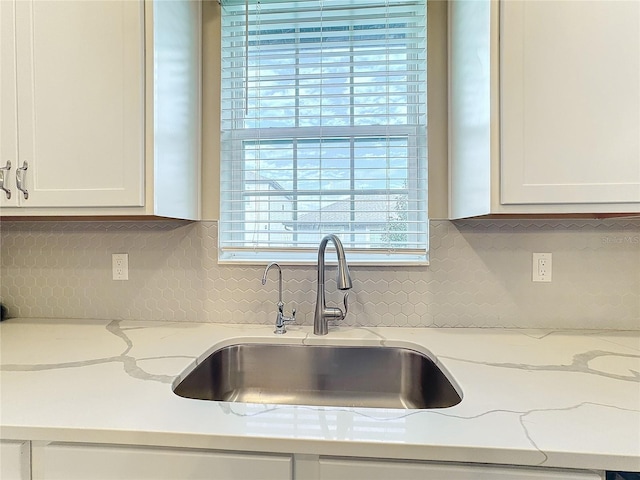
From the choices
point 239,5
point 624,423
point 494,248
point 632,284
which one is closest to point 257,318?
point 494,248

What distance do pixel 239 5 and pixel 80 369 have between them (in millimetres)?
1469

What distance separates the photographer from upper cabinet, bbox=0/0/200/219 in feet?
3.59

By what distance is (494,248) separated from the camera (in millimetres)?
1340

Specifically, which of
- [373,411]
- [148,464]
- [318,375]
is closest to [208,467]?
[148,464]

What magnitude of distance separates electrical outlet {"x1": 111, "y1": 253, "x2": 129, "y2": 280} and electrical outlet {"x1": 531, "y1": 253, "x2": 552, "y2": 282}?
164 centimetres

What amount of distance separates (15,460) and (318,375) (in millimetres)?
803

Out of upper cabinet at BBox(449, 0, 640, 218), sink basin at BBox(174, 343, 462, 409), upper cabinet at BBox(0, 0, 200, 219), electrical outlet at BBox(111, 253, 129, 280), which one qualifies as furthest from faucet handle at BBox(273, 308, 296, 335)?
upper cabinet at BBox(449, 0, 640, 218)

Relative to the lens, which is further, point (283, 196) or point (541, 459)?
point (283, 196)

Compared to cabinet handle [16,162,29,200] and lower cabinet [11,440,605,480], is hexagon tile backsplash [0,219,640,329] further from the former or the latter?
lower cabinet [11,440,605,480]

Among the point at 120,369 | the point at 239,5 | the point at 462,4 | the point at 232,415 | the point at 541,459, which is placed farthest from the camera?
the point at 239,5

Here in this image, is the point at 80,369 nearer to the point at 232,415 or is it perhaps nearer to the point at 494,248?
the point at 232,415

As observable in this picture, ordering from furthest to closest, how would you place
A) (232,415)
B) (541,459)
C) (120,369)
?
(120,369), (232,415), (541,459)

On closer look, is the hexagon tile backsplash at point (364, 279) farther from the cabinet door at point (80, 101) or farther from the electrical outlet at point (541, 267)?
the cabinet door at point (80, 101)

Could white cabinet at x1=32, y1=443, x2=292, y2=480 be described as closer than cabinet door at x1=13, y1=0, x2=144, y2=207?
Yes
